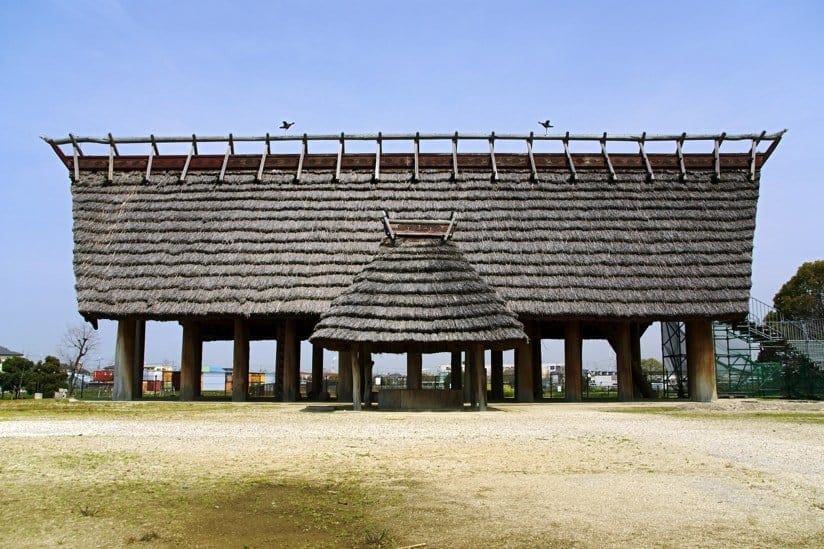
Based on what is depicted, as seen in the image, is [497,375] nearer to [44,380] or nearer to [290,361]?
[290,361]

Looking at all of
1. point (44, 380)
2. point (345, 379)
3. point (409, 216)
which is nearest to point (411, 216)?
point (409, 216)

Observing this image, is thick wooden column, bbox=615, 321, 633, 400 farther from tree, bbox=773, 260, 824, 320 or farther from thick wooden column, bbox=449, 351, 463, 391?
tree, bbox=773, 260, 824, 320

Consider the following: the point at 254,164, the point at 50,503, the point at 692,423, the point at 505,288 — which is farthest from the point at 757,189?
the point at 50,503

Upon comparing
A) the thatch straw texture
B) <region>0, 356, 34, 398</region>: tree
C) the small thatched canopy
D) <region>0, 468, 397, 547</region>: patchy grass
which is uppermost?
the thatch straw texture

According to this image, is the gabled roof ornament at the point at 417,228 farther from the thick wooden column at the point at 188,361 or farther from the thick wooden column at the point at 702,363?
the thick wooden column at the point at 702,363

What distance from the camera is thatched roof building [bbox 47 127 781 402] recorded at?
17031 millimetres

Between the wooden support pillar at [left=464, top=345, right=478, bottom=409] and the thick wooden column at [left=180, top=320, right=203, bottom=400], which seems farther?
the thick wooden column at [left=180, top=320, right=203, bottom=400]

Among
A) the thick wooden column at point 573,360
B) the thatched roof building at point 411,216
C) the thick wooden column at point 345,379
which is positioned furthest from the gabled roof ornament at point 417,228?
the thick wooden column at point 573,360

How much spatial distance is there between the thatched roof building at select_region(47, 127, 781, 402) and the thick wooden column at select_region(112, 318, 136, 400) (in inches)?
34.8

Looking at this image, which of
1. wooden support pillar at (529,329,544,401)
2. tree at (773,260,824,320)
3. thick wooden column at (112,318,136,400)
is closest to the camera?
thick wooden column at (112,318,136,400)

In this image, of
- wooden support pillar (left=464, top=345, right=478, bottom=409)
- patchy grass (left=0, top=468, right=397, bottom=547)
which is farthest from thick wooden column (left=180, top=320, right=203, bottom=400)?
patchy grass (left=0, top=468, right=397, bottom=547)

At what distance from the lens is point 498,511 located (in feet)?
17.6

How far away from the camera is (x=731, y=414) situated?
13953mm

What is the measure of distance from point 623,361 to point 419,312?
7.11m
